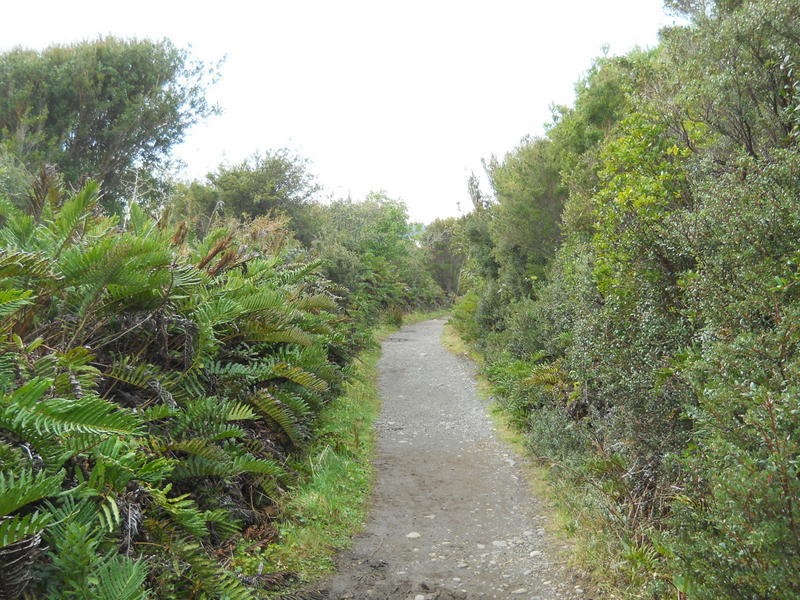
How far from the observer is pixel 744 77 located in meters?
4.84

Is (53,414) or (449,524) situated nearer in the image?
(53,414)

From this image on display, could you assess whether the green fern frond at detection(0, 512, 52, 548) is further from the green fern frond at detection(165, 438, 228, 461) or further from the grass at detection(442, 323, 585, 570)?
the grass at detection(442, 323, 585, 570)

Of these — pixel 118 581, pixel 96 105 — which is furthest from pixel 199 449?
pixel 96 105

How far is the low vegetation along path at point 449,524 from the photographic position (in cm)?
418

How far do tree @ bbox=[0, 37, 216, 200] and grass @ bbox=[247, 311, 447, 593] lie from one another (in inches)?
445

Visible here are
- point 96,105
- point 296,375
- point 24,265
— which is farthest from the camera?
point 96,105

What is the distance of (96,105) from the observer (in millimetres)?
16172

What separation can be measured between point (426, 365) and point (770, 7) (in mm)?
11416

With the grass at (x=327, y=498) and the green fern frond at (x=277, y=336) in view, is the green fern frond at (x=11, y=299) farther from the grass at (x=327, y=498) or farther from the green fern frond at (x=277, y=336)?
the green fern frond at (x=277, y=336)

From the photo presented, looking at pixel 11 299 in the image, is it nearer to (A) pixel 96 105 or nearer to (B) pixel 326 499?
(B) pixel 326 499

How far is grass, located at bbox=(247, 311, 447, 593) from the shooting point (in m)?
4.24

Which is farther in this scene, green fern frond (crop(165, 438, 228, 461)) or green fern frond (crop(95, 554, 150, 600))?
green fern frond (crop(165, 438, 228, 461))

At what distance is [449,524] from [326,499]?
3.88 ft

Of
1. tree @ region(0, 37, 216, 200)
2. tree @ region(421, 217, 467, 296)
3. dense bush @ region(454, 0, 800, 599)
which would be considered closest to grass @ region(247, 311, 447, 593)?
dense bush @ region(454, 0, 800, 599)
